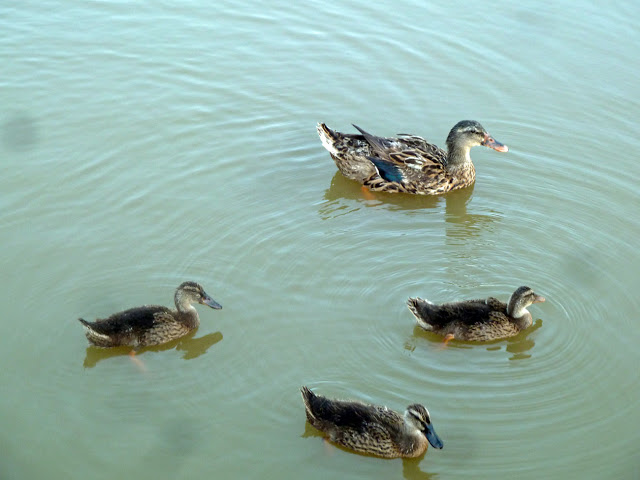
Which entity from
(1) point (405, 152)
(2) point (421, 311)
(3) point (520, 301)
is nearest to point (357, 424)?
(2) point (421, 311)

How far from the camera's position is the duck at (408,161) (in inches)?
382

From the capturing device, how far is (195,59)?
478 inches

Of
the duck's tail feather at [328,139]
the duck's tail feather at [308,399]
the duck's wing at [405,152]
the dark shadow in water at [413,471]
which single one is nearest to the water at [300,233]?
the dark shadow in water at [413,471]

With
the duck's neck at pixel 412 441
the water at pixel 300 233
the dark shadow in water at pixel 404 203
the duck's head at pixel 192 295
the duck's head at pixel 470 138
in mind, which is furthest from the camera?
the duck's head at pixel 470 138

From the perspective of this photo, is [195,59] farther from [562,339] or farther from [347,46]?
[562,339]

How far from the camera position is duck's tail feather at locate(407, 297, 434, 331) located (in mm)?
7355

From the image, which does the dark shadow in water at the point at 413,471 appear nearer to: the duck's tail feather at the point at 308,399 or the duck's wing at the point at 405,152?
the duck's tail feather at the point at 308,399

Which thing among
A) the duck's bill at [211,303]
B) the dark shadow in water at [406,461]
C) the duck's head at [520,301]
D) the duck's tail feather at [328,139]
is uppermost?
the duck's tail feather at [328,139]

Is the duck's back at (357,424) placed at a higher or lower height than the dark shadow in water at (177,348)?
higher

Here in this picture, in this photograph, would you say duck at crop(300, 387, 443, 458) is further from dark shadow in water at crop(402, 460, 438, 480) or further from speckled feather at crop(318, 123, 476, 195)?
speckled feather at crop(318, 123, 476, 195)

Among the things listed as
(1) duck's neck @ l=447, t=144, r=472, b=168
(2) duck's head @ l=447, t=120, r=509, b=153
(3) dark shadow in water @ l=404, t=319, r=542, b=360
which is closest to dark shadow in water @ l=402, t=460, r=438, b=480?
(3) dark shadow in water @ l=404, t=319, r=542, b=360

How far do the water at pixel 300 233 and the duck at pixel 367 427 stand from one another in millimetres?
145

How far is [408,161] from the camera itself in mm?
9719

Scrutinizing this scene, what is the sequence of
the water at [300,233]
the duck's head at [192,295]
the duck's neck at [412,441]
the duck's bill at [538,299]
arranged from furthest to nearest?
the duck's bill at [538,299], the duck's head at [192,295], the water at [300,233], the duck's neck at [412,441]
